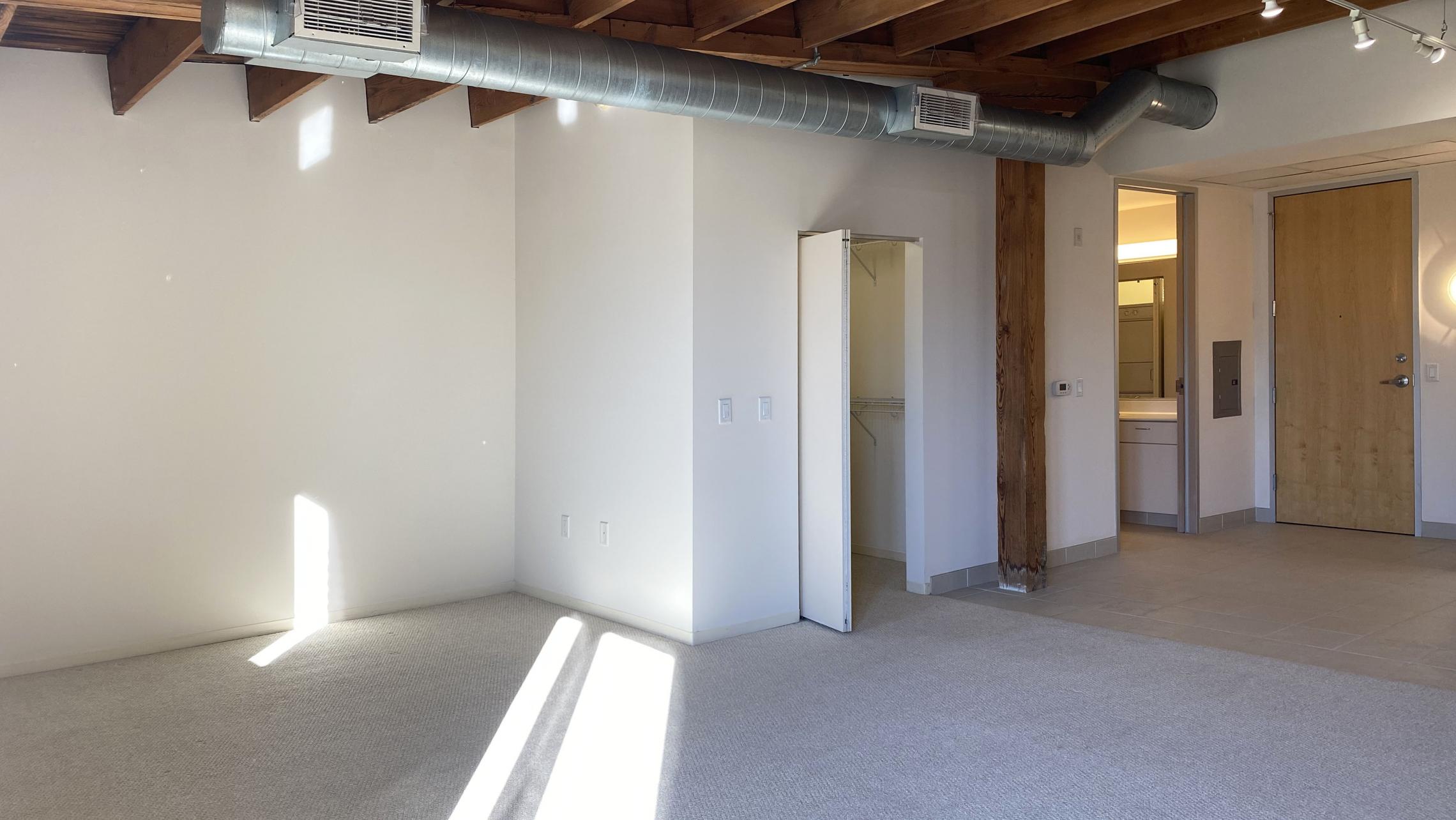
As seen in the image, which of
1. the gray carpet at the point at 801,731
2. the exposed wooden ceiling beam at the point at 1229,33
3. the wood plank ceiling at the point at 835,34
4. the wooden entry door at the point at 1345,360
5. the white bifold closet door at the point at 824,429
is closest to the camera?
the gray carpet at the point at 801,731

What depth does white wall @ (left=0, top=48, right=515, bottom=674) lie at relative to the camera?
4.85 m

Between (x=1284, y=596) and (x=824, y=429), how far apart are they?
2.92 m

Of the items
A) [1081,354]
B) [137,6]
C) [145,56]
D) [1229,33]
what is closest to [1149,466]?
[1081,354]

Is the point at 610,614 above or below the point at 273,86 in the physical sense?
below

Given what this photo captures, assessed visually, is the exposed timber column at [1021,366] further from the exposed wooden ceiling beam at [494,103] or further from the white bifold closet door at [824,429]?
the exposed wooden ceiling beam at [494,103]

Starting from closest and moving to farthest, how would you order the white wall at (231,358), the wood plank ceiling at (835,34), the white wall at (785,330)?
the wood plank ceiling at (835,34)
the white wall at (231,358)
the white wall at (785,330)

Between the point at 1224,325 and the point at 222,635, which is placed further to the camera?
the point at 1224,325

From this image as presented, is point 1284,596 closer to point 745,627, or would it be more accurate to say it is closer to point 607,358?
point 745,627

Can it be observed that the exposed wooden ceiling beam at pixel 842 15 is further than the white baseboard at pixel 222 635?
No

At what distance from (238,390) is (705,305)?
8.24 ft

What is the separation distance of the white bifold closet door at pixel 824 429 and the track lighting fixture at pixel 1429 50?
113 inches

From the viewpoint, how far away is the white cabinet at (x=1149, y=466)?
8320 mm

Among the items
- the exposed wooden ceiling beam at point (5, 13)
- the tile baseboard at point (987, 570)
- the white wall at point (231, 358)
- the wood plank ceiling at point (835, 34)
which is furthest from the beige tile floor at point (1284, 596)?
the exposed wooden ceiling beam at point (5, 13)

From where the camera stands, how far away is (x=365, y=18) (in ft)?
11.3
